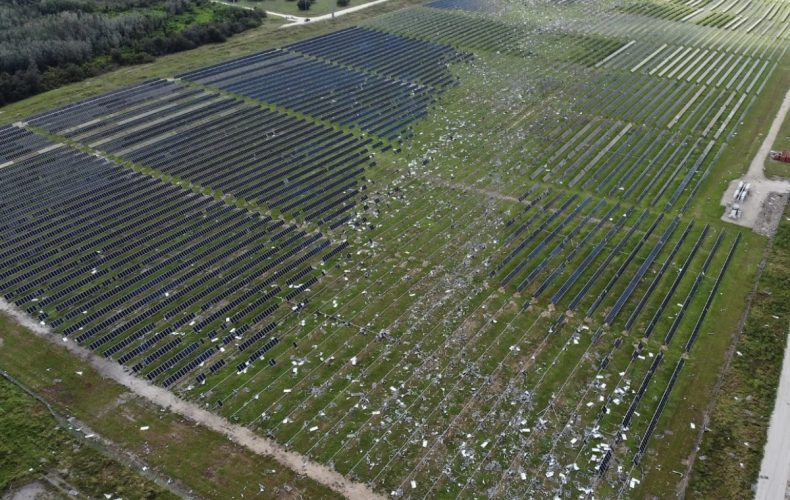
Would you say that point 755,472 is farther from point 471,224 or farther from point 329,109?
point 329,109

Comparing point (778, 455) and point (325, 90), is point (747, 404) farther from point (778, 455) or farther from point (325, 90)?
point (325, 90)

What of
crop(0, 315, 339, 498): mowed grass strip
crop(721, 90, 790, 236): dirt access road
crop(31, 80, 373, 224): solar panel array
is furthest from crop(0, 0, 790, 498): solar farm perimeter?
crop(721, 90, 790, 236): dirt access road

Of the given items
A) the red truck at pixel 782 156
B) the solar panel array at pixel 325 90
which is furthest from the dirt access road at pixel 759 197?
the solar panel array at pixel 325 90

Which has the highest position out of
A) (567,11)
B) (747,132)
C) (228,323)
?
(567,11)

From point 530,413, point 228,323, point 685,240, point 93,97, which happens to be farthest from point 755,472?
point 93,97

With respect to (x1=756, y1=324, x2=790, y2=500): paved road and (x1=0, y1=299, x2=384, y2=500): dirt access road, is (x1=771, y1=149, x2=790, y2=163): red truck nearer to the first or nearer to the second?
(x1=756, y1=324, x2=790, y2=500): paved road
